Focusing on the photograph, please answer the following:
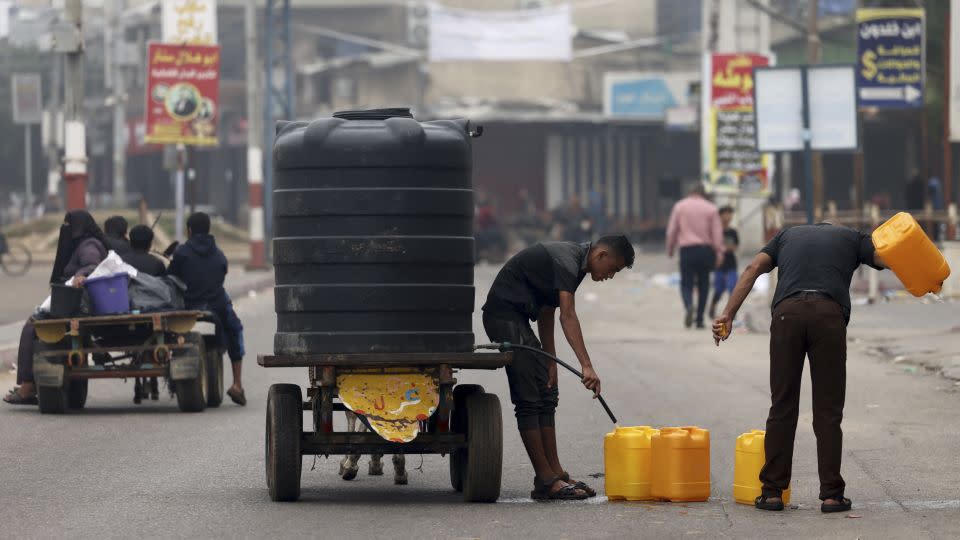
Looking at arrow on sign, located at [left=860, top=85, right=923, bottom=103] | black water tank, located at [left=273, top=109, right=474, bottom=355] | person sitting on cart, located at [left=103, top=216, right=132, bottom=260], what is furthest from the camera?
arrow on sign, located at [left=860, top=85, right=923, bottom=103]

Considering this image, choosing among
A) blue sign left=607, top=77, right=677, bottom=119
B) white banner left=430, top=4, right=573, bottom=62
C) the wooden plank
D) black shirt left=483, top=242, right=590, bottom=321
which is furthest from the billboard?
the wooden plank

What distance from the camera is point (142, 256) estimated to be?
15.6m

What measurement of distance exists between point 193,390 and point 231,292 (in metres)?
18.9

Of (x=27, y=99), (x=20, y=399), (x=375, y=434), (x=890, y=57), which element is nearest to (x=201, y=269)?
(x=20, y=399)

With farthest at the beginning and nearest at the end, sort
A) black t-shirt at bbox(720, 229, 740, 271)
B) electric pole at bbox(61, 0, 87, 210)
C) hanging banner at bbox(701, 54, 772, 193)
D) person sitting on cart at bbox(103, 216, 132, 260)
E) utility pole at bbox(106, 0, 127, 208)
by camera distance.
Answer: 1. utility pole at bbox(106, 0, 127, 208)
2. hanging banner at bbox(701, 54, 772, 193)
3. black t-shirt at bbox(720, 229, 740, 271)
4. electric pole at bbox(61, 0, 87, 210)
5. person sitting on cart at bbox(103, 216, 132, 260)

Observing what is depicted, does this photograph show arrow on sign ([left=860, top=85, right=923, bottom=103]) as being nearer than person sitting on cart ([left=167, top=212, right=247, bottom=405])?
No

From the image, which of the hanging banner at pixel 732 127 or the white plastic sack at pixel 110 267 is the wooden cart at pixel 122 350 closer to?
the white plastic sack at pixel 110 267

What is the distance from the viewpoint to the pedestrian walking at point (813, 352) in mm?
9766

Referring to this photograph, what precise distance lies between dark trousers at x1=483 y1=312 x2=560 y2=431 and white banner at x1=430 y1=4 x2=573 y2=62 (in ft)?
189

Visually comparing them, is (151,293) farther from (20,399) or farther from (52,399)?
(20,399)

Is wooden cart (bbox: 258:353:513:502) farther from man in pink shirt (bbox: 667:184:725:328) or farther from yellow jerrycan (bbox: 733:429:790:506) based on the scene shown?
man in pink shirt (bbox: 667:184:725:328)

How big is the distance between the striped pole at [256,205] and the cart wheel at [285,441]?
31.4m

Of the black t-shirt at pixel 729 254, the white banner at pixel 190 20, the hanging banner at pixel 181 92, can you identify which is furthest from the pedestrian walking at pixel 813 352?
the white banner at pixel 190 20

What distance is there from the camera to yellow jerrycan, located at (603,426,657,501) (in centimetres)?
1027
